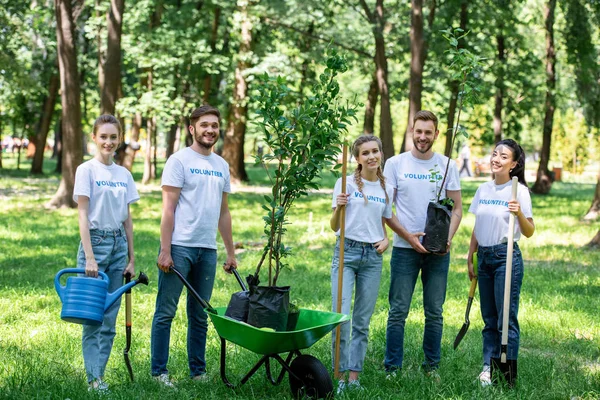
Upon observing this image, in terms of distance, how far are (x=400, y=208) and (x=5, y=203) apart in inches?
611

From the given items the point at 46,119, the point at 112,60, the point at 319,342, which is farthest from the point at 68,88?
the point at 46,119

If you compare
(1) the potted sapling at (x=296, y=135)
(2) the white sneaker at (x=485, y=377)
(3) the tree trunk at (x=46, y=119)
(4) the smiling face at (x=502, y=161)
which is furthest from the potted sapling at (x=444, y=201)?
(3) the tree trunk at (x=46, y=119)

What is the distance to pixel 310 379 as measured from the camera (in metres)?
4.98

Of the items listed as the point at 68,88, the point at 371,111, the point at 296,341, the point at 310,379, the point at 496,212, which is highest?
the point at 371,111

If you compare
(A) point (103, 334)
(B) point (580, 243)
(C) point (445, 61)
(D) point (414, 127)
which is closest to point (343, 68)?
(D) point (414, 127)

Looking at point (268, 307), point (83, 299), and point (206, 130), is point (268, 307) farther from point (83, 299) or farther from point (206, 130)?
point (206, 130)

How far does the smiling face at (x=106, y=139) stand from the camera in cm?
538

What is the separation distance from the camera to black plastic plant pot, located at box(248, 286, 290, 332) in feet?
16.2

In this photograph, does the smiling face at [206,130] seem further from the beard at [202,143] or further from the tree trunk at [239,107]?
the tree trunk at [239,107]

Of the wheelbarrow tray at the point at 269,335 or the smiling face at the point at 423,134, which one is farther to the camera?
the smiling face at the point at 423,134

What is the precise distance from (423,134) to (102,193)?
2248 mm

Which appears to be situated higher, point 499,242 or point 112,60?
point 112,60

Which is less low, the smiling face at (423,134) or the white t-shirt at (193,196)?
the smiling face at (423,134)

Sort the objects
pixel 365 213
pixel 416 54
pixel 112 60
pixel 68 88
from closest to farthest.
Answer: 1. pixel 365 213
2. pixel 68 88
3. pixel 112 60
4. pixel 416 54
